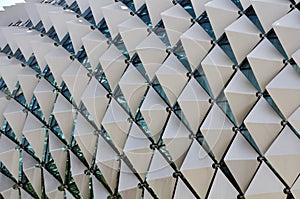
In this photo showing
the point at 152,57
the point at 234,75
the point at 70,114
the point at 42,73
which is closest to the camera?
the point at 234,75

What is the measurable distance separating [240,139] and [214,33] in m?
2.94

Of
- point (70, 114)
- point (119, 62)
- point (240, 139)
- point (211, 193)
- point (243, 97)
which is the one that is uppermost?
point (119, 62)

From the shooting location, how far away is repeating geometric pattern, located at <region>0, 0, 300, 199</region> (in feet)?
36.7

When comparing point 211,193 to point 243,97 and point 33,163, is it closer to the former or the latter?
point 243,97

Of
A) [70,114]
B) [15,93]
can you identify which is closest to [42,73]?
[15,93]

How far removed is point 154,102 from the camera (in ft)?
43.8

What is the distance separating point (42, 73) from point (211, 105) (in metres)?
7.01

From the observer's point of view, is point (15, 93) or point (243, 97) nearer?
point (243, 97)

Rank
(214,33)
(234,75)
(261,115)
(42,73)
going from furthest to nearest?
(42,73) → (214,33) → (234,75) → (261,115)

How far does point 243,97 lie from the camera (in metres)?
11.6

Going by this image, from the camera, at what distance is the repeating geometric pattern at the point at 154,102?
1120cm

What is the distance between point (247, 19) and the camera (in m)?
12.5

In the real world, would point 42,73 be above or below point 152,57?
above

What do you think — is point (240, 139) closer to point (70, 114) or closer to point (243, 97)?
point (243, 97)
